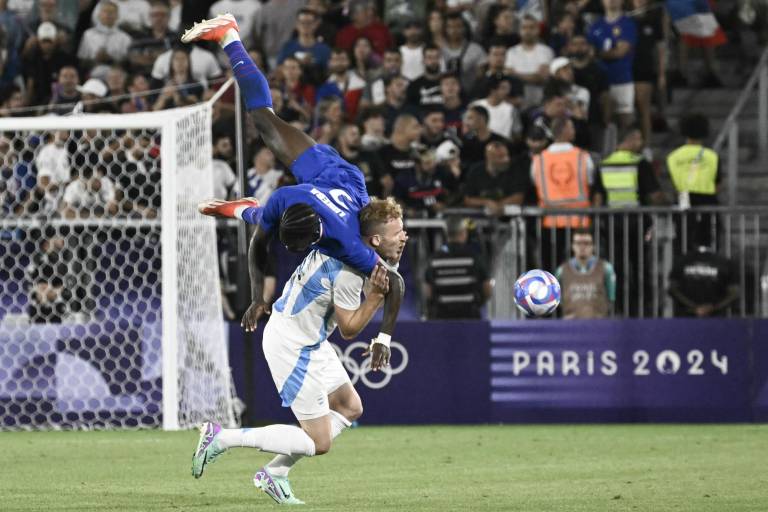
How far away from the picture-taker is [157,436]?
14.4 meters

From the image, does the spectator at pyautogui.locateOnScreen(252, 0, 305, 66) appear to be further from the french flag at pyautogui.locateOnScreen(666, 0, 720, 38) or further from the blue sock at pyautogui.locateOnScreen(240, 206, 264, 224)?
the blue sock at pyautogui.locateOnScreen(240, 206, 264, 224)

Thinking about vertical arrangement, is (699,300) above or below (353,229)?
below

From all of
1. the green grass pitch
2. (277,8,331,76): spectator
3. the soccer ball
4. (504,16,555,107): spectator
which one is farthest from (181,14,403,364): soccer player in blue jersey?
(277,8,331,76): spectator

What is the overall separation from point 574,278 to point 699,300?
134 centimetres

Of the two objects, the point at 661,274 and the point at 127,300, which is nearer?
the point at 127,300

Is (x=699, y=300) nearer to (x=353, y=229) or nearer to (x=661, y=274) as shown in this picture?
(x=661, y=274)

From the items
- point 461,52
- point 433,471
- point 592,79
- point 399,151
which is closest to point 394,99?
point 399,151

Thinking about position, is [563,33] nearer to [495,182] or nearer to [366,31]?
[366,31]

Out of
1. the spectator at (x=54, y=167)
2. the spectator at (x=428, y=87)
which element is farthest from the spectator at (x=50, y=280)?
the spectator at (x=428, y=87)

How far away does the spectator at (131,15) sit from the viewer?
A: 20.8 m

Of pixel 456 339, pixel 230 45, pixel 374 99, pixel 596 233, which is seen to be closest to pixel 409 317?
pixel 456 339

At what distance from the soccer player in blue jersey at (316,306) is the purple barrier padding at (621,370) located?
673 cm

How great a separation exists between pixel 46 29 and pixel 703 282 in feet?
31.3

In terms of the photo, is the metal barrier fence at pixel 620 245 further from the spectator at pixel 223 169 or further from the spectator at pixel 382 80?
Answer: the spectator at pixel 382 80
